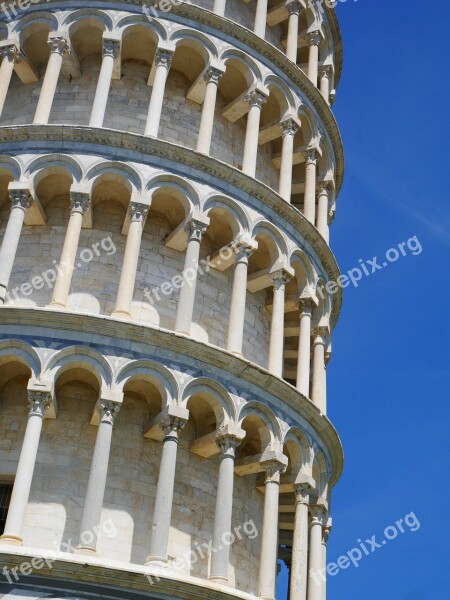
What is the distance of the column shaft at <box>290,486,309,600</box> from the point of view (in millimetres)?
19906

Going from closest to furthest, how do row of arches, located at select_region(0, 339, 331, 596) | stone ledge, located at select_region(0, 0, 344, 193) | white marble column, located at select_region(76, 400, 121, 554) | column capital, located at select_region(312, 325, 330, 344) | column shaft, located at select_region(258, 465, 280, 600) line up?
white marble column, located at select_region(76, 400, 121, 554)
row of arches, located at select_region(0, 339, 331, 596)
column shaft, located at select_region(258, 465, 280, 600)
stone ledge, located at select_region(0, 0, 344, 193)
column capital, located at select_region(312, 325, 330, 344)

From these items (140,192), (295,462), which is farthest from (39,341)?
(295,462)

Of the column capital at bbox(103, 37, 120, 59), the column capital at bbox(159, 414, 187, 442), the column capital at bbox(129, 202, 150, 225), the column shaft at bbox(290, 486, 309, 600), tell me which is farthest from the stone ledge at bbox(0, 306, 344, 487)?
the column capital at bbox(103, 37, 120, 59)

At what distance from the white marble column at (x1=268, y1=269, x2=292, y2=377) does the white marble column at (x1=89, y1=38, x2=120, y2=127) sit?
17.1ft

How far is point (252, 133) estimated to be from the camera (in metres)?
23.7

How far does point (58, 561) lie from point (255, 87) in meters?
13.1

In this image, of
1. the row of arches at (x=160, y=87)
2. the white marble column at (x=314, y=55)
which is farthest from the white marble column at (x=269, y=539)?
the white marble column at (x=314, y=55)

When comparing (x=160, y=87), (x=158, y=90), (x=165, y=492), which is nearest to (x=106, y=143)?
(x=158, y=90)

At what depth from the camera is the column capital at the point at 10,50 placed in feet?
76.5

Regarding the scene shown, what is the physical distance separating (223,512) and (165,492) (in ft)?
4.26

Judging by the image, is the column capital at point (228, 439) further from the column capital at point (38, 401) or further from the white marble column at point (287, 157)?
the white marble column at point (287, 157)

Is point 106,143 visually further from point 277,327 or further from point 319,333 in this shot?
point 319,333

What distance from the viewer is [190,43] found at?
23984 millimetres

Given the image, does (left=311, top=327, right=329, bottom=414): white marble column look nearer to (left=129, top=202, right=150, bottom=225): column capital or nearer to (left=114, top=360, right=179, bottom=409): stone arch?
(left=114, top=360, right=179, bottom=409): stone arch
